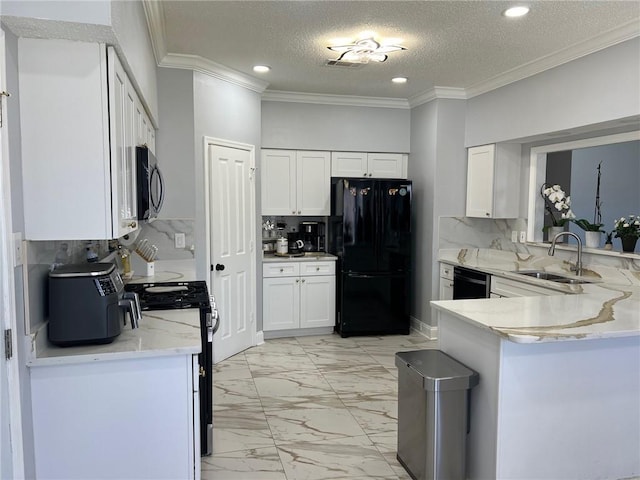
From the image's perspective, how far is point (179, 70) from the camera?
12.6ft

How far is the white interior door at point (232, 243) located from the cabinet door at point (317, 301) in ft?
1.99

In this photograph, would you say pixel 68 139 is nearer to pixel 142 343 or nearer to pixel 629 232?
pixel 142 343

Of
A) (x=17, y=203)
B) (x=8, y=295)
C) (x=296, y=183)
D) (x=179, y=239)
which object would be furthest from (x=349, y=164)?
(x=8, y=295)

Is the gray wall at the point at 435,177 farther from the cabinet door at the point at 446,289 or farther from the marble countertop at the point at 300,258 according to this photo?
the marble countertop at the point at 300,258

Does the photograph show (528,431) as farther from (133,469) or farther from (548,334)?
(133,469)

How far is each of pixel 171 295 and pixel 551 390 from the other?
210cm

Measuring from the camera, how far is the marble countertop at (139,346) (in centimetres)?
174

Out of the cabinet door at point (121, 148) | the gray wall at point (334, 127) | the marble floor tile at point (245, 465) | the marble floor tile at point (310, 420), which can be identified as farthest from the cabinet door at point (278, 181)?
the marble floor tile at point (245, 465)

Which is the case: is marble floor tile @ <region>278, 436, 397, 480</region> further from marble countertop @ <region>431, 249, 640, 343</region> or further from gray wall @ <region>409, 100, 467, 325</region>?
gray wall @ <region>409, 100, 467, 325</region>

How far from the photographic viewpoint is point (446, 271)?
486 cm

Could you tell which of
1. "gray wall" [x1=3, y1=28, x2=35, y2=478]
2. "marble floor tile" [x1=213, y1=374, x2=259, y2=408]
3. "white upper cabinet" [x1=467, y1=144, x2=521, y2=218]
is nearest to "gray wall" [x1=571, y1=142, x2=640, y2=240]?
"white upper cabinet" [x1=467, y1=144, x2=521, y2=218]

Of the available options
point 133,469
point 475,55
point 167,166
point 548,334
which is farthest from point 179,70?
point 548,334

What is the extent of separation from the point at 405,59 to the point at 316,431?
296 cm

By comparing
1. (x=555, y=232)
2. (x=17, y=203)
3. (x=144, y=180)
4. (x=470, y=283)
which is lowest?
(x=470, y=283)
